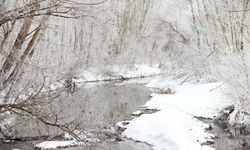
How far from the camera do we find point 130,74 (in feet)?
107

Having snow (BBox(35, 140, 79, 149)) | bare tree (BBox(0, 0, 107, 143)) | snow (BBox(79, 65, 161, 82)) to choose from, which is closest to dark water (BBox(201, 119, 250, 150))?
snow (BBox(35, 140, 79, 149))

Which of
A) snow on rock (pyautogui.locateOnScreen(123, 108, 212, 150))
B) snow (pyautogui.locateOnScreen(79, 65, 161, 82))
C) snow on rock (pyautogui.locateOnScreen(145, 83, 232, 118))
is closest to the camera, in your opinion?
snow on rock (pyautogui.locateOnScreen(123, 108, 212, 150))

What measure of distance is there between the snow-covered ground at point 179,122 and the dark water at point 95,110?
620 mm

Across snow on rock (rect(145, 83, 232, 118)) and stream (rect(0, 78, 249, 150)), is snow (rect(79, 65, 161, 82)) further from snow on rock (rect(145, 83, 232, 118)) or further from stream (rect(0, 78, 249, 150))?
stream (rect(0, 78, 249, 150))

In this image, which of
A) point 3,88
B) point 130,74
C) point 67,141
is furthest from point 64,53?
point 130,74

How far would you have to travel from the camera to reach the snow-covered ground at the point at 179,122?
39.3ft

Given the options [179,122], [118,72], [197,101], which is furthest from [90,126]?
[118,72]

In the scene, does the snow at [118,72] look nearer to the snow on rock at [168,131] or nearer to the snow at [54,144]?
the snow on rock at [168,131]

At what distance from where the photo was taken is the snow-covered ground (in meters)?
12.0

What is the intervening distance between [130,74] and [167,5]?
7441 mm

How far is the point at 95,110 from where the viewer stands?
46.9ft

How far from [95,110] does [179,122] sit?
9.50ft

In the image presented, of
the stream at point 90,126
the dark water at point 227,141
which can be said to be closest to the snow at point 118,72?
→ the stream at point 90,126

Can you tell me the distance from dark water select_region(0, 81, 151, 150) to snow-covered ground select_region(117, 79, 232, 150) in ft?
2.03
